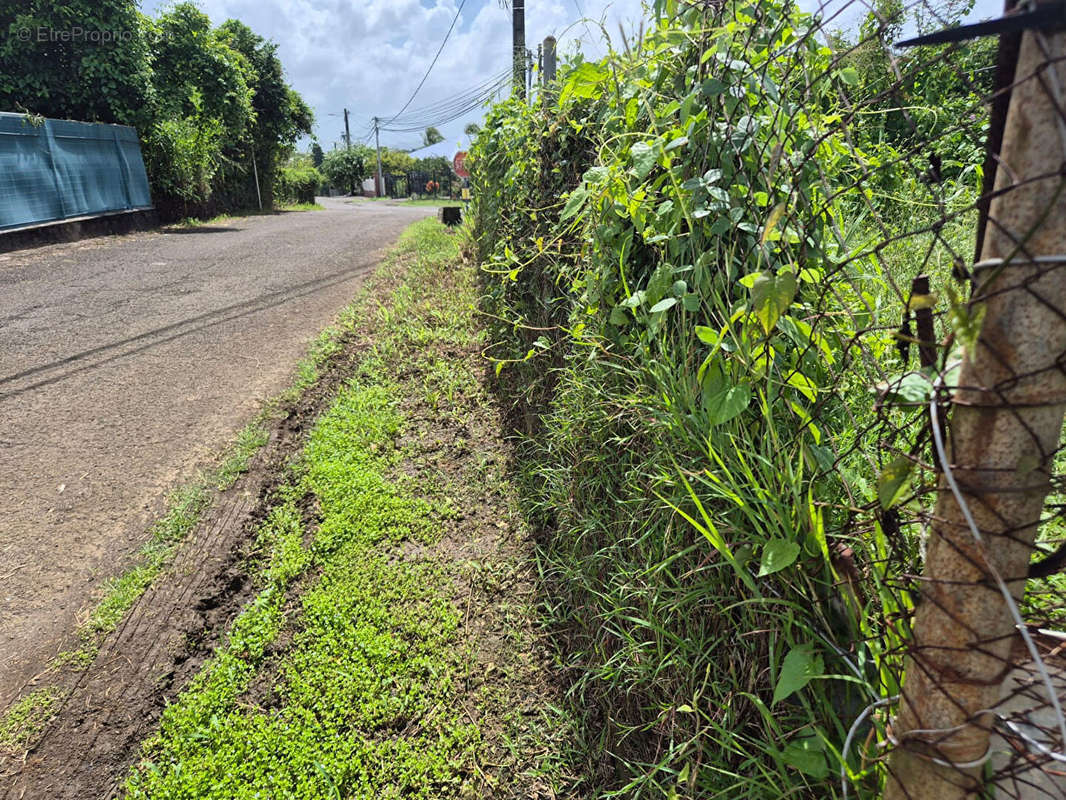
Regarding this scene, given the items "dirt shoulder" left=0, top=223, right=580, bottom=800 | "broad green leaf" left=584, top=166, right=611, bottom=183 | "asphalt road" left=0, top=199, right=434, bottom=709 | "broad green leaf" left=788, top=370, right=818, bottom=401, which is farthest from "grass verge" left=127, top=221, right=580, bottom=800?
"broad green leaf" left=584, top=166, right=611, bottom=183

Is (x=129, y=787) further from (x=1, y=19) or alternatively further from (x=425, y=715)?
(x=1, y=19)

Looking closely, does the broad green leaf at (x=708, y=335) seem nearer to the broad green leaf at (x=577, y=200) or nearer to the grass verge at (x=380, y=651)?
the broad green leaf at (x=577, y=200)

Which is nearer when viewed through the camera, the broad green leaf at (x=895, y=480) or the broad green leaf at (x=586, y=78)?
the broad green leaf at (x=895, y=480)

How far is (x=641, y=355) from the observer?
1.82 m

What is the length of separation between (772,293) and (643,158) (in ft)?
2.57

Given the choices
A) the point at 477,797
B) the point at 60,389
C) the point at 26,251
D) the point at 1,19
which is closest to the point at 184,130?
the point at 1,19

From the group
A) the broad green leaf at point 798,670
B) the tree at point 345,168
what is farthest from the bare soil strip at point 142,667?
the tree at point 345,168

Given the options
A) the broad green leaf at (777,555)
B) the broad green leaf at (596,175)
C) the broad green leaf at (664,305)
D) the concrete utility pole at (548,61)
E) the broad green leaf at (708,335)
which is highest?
the concrete utility pole at (548,61)

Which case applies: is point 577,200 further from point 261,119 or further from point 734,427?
point 261,119

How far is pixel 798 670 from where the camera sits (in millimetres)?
1091

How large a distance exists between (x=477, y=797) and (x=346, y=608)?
86 centimetres

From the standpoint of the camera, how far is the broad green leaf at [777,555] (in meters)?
1.13

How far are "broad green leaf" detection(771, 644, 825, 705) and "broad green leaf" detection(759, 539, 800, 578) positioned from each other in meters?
0.15

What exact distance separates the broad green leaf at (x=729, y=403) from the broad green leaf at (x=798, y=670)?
19.2 inches
